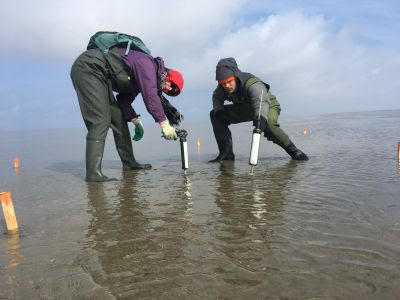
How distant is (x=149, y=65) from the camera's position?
5102mm

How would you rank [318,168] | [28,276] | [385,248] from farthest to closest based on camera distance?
[318,168], [385,248], [28,276]

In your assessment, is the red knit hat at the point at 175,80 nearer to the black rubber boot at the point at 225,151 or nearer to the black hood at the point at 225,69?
the black hood at the point at 225,69

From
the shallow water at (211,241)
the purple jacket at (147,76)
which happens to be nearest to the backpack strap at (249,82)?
the purple jacket at (147,76)

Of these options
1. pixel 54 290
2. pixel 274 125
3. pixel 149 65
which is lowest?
pixel 54 290

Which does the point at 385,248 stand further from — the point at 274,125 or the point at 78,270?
the point at 274,125

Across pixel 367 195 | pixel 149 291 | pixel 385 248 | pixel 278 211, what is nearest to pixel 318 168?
pixel 367 195

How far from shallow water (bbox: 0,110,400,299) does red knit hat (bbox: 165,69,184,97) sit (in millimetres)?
1732

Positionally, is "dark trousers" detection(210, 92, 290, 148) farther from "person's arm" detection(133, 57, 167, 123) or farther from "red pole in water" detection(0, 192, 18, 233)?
"red pole in water" detection(0, 192, 18, 233)

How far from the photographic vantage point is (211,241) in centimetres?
242

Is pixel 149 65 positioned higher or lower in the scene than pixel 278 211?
higher

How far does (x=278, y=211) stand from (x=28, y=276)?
1.97 m

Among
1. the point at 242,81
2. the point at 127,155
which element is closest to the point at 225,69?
the point at 242,81

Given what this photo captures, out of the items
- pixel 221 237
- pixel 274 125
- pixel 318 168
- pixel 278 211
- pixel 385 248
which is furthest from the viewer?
pixel 274 125

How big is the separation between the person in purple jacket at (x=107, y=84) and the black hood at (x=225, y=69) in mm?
813
